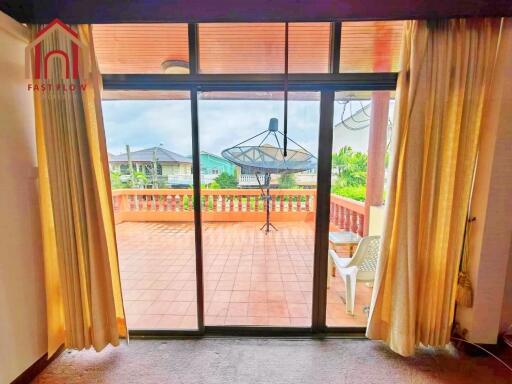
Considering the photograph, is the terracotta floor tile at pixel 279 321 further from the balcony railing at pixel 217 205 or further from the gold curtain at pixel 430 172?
the balcony railing at pixel 217 205

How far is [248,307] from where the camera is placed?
204 centimetres

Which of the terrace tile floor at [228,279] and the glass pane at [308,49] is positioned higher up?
the glass pane at [308,49]

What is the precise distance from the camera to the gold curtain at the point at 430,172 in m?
1.31

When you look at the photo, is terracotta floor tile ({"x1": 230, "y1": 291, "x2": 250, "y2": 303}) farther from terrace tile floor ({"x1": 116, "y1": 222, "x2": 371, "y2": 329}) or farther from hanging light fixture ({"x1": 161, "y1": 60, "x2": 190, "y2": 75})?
hanging light fixture ({"x1": 161, "y1": 60, "x2": 190, "y2": 75})

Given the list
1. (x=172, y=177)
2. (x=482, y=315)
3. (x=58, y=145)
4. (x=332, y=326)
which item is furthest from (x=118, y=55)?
(x=482, y=315)

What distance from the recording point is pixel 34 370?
1.42 meters

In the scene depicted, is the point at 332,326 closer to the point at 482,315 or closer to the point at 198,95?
the point at 482,315

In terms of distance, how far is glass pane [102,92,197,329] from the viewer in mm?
1826

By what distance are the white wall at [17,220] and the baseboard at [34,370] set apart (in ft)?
0.09

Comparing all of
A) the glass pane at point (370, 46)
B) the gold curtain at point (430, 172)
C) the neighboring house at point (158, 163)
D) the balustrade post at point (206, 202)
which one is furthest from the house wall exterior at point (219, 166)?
the gold curtain at point (430, 172)

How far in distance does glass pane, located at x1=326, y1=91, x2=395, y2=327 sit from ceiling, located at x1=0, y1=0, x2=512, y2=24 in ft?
1.51

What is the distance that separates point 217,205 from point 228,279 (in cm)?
184

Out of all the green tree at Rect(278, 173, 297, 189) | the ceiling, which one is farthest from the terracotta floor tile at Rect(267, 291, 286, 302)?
the ceiling

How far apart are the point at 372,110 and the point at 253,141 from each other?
1214 millimetres
